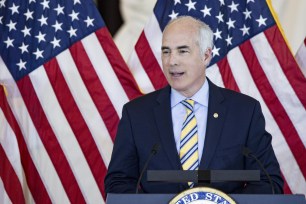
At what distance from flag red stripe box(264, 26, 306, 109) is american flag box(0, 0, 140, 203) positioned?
92cm

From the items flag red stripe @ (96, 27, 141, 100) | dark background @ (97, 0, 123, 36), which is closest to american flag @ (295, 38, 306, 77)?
flag red stripe @ (96, 27, 141, 100)

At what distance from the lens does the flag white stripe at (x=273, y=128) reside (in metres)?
3.82

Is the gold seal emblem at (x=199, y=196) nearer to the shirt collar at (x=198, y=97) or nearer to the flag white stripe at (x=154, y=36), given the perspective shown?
the shirt collar at (x=198, y=97)

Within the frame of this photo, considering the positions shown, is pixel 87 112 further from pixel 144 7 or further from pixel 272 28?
pixel 272 28

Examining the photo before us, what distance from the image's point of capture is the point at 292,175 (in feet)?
12.6

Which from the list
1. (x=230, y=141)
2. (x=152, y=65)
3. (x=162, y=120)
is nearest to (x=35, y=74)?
(x=152, y=65)

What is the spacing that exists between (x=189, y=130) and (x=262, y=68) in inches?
53.2

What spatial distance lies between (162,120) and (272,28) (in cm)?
146

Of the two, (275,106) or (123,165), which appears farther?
(275,106)

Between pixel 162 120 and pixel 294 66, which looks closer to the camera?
pixel 162 120

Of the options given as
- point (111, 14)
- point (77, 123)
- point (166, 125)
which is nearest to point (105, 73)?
point (77, 123)

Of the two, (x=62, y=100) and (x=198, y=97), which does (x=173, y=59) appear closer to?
(x=198, y=97)

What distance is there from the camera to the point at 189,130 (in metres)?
2.65

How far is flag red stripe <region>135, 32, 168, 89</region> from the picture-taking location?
3.94 metres
